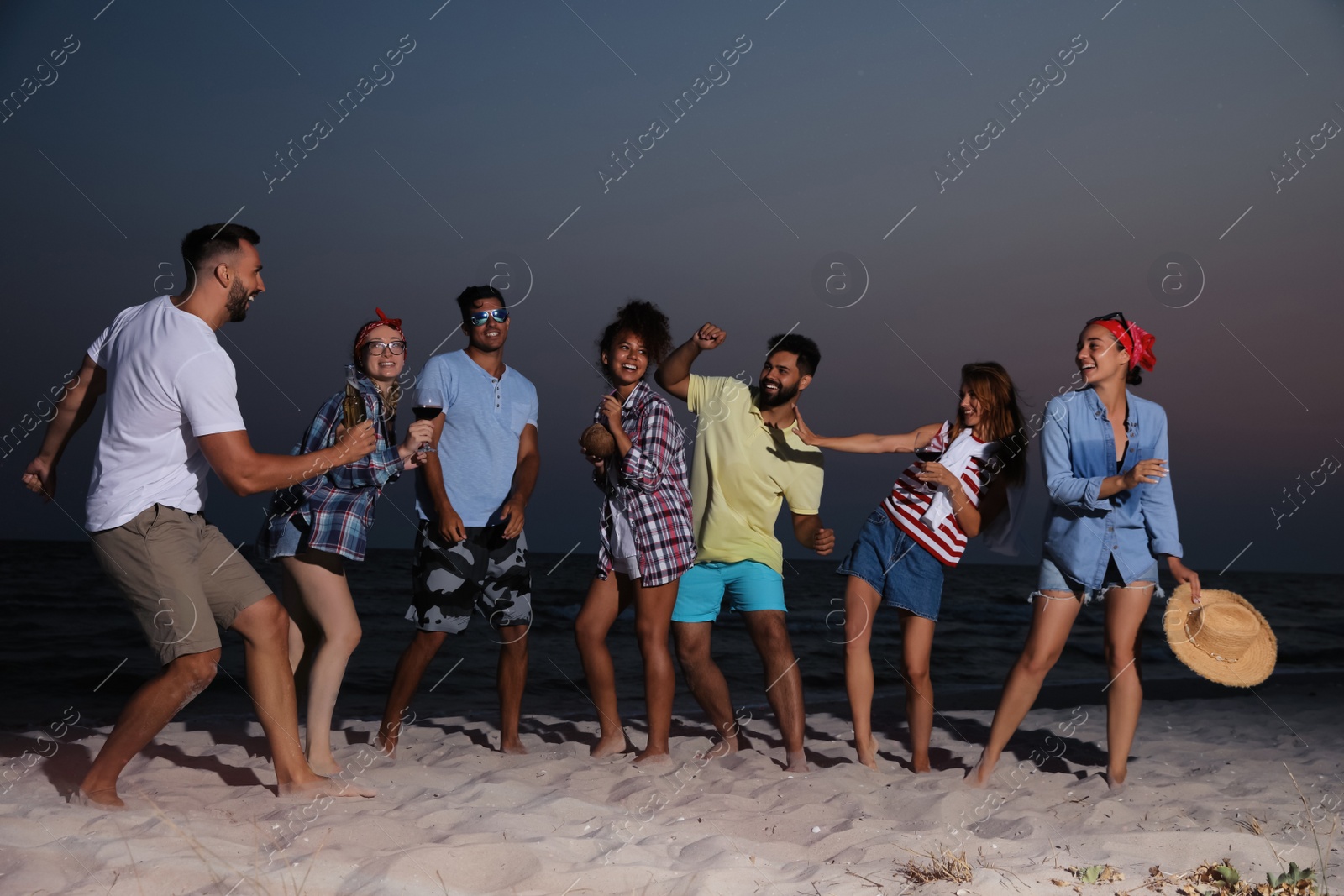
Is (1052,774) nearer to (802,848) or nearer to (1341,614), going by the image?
(802,848)

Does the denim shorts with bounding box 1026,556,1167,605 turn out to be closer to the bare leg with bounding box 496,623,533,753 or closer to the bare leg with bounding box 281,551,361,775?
the bare leg with bounding box 496,623,533,753

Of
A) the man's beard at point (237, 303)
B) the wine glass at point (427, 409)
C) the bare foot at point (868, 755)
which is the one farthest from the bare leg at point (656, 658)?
the man's beard at point (237, 303)

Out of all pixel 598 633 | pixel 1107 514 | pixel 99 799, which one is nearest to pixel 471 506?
pixel 598 633

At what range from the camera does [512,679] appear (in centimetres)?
487

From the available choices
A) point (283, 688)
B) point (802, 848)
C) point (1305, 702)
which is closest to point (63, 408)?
point (283, 688)

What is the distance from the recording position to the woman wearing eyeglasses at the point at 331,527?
3.98 metres

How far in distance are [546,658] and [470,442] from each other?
727 centimetres

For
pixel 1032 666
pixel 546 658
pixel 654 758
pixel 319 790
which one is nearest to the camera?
pixel 319 790

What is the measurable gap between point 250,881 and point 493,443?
2315 mm

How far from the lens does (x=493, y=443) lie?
185 inches

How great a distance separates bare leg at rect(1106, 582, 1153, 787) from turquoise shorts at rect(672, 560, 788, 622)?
148 cm

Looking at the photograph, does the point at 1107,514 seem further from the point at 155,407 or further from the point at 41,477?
the point at 41,477

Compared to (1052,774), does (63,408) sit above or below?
above

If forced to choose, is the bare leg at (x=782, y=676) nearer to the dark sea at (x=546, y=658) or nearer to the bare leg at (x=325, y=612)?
the dark sea at (x=546, y=658)
